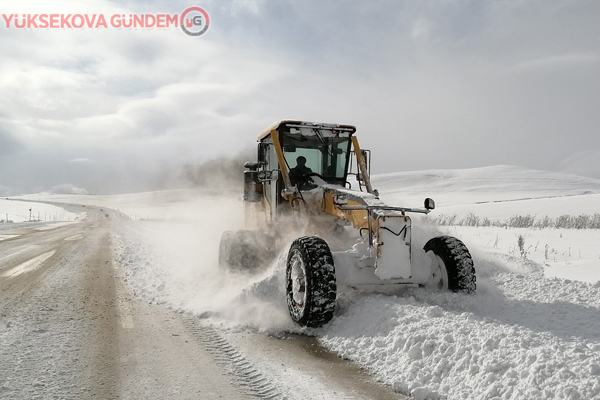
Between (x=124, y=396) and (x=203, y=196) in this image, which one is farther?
(x=203, y=196)

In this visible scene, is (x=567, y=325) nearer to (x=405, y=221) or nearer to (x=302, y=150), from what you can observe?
(x=405, y=221)

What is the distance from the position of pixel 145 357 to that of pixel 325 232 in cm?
308

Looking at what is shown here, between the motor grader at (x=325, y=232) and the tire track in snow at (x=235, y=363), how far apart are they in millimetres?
928

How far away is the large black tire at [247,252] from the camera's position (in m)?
7.38

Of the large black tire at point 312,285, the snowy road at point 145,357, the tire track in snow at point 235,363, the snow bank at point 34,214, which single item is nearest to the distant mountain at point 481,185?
the snow bank at point 34,214

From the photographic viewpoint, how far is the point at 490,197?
52.0 metres

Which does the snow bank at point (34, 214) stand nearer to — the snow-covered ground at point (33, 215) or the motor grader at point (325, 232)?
the snow-covered ground at point (33, 215)

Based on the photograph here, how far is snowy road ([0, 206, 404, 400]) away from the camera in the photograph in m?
3.48

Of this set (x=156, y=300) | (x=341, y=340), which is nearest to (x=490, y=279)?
(x=341, y=340)

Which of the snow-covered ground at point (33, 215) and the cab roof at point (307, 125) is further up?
the cab roof at point (307, 125)

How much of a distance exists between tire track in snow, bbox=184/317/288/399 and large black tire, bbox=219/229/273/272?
6.77 feet

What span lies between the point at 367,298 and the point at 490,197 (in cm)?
5153

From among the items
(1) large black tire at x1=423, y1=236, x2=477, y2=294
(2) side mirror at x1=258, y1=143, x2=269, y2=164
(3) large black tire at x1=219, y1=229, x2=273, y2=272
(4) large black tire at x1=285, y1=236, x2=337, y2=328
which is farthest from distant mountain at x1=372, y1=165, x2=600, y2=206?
(4) large black tire at x1=285, y1=236, x2=337, y2=328

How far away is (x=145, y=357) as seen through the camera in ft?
13.8
